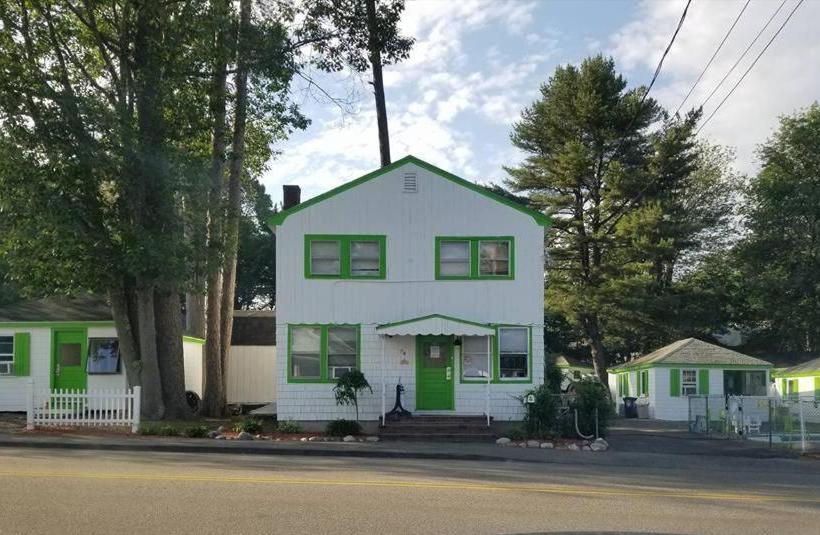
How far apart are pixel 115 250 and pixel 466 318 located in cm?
911

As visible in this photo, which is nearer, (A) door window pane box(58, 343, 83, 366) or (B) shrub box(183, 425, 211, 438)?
(B) shrub box(183, 425, 211, 438)

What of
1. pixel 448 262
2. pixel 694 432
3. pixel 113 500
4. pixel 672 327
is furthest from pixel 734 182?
pixel 113 500

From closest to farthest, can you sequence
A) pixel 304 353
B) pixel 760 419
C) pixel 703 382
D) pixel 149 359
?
pixel 149 359 → pixel 304 353 → pixel 760 419 → pixel 703 382

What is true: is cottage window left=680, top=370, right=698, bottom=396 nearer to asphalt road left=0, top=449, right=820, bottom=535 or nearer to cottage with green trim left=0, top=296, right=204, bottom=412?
asphalt road left=0, top=449, right=820, bottom=535

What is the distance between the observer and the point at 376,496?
1109cm

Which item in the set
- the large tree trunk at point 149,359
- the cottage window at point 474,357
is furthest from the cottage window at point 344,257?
the large tree trunk at point 149,359

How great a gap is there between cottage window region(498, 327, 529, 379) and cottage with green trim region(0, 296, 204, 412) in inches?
463

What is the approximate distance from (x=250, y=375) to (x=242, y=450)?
15.1 m

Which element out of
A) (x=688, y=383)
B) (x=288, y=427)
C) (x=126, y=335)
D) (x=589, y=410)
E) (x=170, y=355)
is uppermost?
(x=126, y=335)

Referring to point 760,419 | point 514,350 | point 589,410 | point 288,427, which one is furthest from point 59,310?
point 760,419

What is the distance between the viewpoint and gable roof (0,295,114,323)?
26.1 meters

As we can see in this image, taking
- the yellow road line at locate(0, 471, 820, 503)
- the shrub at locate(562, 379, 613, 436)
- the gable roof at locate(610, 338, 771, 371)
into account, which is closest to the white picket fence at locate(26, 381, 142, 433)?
the yellow road line at locate(0, 471, 820, 503)

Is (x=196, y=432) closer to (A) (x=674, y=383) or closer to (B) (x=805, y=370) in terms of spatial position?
(A) (x=674, y=383)

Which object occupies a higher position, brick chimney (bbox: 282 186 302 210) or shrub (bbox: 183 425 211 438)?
brick chimney (bbox: 282 186 302 210)
